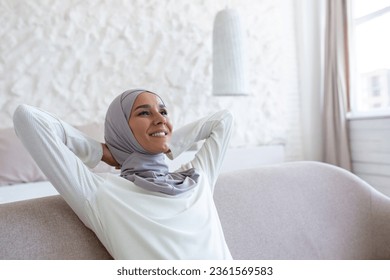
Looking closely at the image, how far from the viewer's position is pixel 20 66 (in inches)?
103

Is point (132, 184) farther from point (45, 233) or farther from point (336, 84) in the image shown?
point (336, 84)

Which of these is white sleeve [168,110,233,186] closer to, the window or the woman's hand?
the woman's hand

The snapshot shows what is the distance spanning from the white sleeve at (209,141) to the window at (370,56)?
2514 mm

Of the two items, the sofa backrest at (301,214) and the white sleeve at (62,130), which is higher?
the white sleeve at (62,130)

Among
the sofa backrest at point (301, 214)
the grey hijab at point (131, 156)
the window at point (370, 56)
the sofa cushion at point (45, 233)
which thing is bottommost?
the sofa backrest at point (301, 214)

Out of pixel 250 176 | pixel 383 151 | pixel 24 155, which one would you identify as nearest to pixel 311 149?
pixel 383 151

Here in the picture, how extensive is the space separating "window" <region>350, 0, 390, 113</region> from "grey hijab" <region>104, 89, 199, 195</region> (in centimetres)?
285

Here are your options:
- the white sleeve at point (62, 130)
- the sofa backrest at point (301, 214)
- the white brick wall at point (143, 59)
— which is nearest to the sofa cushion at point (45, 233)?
the white sleeve at point (62, 130)

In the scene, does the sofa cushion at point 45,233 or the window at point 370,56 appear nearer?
the sofa cushion at point 45,233

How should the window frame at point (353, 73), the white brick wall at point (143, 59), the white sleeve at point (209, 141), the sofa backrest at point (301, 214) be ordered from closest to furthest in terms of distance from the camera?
the white sleeve at point (209, 141), the sofa backrest at point (301, 214), the white brick wall at point (143, 59), the window frame at point (353, 73)

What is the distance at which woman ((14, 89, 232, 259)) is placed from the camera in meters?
0.92

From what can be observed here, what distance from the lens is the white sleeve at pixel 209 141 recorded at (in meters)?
1.26

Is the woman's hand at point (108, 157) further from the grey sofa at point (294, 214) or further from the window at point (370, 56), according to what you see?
→ the window at point (370, 56)
